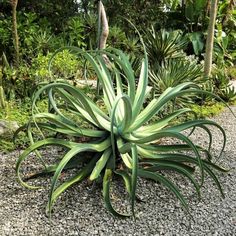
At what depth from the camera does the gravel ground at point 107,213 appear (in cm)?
291

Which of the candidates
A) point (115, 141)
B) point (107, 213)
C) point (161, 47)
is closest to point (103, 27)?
point (115, 141)

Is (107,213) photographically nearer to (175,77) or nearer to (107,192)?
(107,192)

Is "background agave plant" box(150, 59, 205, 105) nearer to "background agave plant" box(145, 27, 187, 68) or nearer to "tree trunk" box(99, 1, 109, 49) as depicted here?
"background agave plant" box(145, 27, 187, 68)

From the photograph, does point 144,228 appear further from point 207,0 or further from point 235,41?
point 235,41

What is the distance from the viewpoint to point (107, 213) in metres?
3.09

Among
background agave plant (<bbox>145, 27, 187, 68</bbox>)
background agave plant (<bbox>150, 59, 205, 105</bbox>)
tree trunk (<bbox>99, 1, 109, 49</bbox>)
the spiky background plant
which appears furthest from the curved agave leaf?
background agave plant (<bbox>145, 27, 187, 68</bbox>)

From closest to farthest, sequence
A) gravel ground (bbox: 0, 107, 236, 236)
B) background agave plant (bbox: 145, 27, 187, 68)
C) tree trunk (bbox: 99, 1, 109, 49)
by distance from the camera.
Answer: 1. gravel ground (bbox: 0, 107, 236, 236)
2. tree trunk (bbox: 99, 1, 109, 49)
3. background agave plant (bbox: 145, 27, 187, 68)

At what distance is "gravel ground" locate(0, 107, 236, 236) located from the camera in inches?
114

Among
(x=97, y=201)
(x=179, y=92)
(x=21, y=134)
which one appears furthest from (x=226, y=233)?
(x=21, y=134)

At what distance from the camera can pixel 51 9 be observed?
9695mm

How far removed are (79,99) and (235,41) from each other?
26.6ft

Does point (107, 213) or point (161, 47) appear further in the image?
point (161, 47)

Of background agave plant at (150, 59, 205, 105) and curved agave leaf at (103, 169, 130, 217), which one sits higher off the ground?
curved agave leaf at (103, 169, 130, 217)

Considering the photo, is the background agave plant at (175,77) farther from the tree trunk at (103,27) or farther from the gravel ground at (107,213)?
the gravel ground at (107,213)
